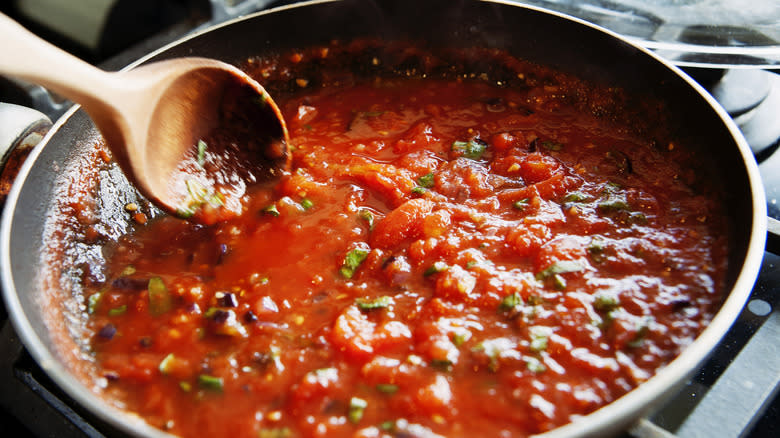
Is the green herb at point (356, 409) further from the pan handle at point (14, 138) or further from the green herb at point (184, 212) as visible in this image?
the pan handle at point (14, 138)

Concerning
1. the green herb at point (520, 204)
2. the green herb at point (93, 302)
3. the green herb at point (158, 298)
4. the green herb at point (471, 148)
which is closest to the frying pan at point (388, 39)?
the green herb at point (93, 302)

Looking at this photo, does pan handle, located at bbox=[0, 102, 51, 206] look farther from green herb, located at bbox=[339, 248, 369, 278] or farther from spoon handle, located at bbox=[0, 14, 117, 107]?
green herb, located at bbox=[339, 248, 369, 278]

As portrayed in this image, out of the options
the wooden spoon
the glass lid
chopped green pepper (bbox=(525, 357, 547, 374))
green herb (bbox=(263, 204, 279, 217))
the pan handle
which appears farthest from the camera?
the glass lid

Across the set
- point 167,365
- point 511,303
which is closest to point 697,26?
point 511,303

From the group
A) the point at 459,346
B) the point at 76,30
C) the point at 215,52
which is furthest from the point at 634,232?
the point at 76,30

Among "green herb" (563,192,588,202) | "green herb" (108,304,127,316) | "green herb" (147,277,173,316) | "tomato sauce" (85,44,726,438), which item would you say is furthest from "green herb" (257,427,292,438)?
"green herb" (563,192,588,202)

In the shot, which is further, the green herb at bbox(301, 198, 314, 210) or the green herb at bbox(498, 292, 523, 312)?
the green herb at bbox(301, 198, 314, 210)

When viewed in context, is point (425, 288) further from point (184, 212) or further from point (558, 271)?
point (184, 212)

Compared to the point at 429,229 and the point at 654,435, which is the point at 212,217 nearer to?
the point at 429,229
